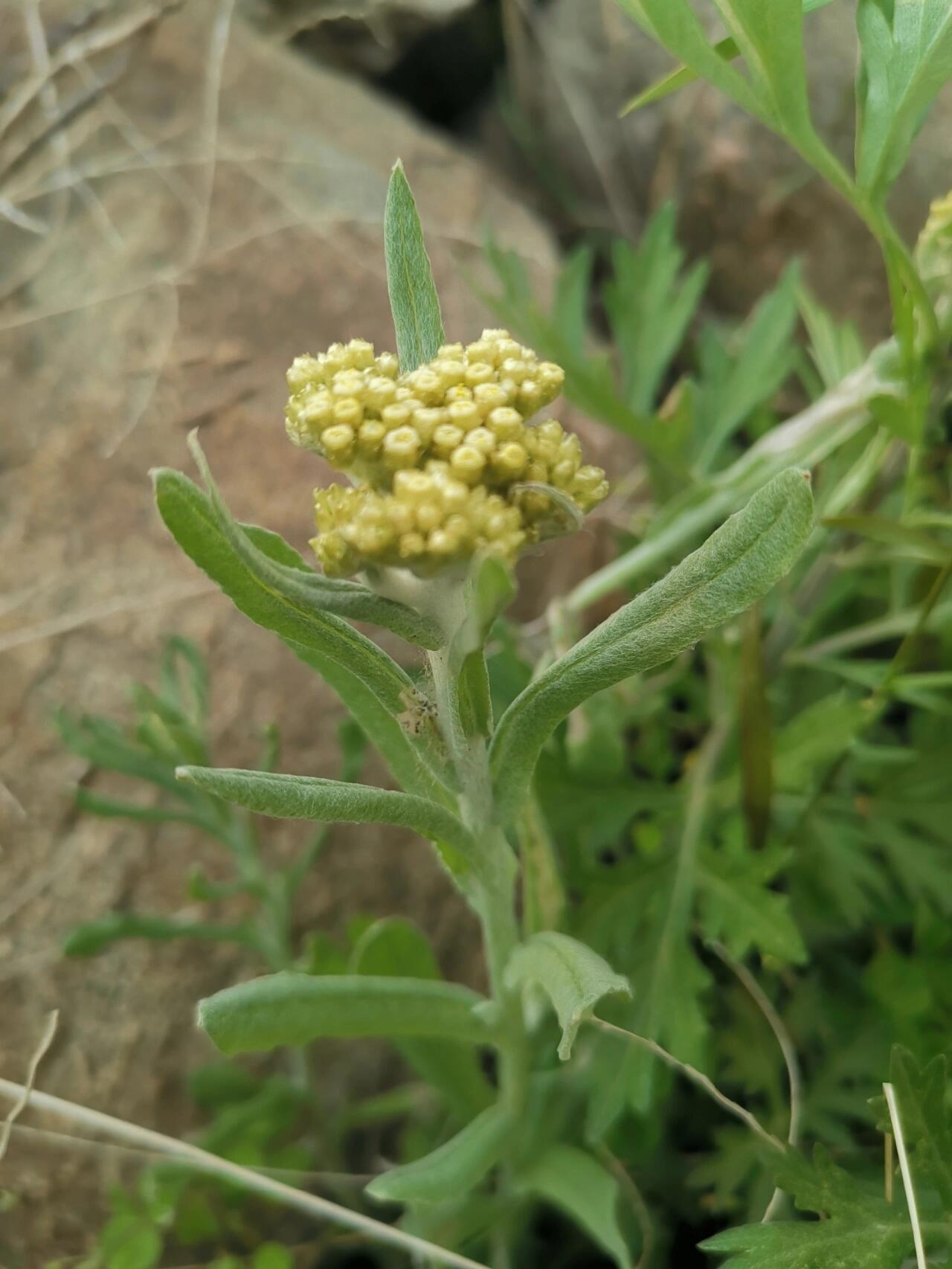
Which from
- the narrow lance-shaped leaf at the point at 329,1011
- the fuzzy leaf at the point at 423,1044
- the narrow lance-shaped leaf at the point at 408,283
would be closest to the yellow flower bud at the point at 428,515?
the narrow lance-shaped leaf at the point at 408,283

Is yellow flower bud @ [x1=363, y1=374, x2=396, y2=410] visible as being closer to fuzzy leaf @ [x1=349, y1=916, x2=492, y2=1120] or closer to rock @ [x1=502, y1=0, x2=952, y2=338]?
fuzzy leaf @ [x1=349, y1=916, x2=492, y2=1120]

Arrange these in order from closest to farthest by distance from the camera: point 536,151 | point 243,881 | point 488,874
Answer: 1. point 488,874
2. point 243,881
3. point 536,151

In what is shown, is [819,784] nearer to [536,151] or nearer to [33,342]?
[33,342]

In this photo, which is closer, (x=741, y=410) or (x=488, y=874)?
(x=488, y=874)

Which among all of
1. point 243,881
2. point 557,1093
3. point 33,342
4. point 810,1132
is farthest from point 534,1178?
point 33,342

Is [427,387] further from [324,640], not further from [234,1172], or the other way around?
[234,1172]

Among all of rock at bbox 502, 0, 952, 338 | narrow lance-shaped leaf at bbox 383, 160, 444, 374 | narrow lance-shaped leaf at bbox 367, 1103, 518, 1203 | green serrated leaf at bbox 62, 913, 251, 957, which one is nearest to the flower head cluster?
narrow lance-shaped leaf at bbox 383, 160, 444, 374

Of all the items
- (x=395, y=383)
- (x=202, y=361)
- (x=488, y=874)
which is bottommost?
(x=488, y=874)
